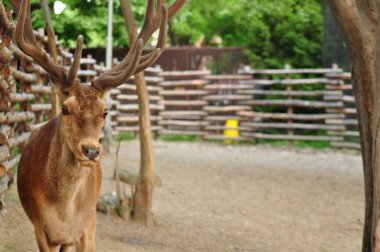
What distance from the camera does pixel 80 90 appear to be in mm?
4328

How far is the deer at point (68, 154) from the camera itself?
4227mm

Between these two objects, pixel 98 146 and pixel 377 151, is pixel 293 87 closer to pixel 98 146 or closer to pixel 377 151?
pixel 377 151

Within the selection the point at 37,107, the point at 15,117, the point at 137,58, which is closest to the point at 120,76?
the point at 137,58

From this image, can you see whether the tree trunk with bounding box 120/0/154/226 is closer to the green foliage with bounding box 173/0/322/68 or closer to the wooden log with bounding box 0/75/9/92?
the wooden log with bounding box 0/75/9/92

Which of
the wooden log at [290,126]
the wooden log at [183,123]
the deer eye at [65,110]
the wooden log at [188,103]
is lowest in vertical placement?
the wooden log at [183,123]

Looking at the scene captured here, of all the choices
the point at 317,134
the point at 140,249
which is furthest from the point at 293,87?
the point at 140,249

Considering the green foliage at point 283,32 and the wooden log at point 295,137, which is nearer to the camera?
the wooden log at point 295,137

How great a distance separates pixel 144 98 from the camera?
8.01 meters

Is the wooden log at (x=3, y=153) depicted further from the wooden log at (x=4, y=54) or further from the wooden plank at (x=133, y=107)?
the wooden plank at (x=133, y=107)

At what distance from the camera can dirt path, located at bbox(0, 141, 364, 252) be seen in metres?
7.52

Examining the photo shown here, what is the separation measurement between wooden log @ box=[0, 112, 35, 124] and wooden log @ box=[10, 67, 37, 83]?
399 millimetres

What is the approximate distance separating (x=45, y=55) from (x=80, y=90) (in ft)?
1.36

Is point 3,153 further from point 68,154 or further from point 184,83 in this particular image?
point 184,83

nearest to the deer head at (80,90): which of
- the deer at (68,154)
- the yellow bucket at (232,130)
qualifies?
the deer at (68,154)
